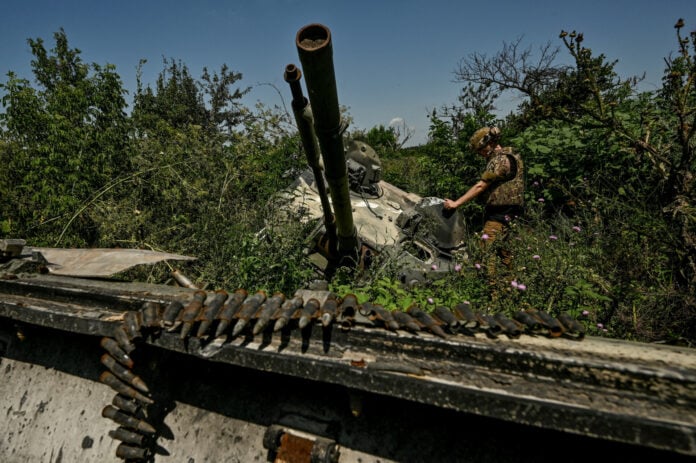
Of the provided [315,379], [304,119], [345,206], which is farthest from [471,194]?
[315,379]

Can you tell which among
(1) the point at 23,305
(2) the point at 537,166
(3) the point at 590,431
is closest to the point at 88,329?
(1) the point at 23,305

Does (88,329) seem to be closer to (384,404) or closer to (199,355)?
(199,355)

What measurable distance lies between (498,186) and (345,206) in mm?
2488

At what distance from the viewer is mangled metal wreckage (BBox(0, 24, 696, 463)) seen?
1226 millimetres

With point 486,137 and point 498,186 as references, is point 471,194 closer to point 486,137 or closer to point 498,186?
point 498,186

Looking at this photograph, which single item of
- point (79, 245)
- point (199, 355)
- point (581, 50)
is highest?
point (581, 50)

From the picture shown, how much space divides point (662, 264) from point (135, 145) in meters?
6.95

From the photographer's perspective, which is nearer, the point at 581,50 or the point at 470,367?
the point at 470,367

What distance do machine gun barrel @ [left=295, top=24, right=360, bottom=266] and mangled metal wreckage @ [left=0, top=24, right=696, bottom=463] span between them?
12 millimetres

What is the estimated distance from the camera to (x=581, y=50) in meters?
3.38

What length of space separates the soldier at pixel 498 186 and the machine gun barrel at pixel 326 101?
1.84m

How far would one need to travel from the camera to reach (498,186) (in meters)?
4.73

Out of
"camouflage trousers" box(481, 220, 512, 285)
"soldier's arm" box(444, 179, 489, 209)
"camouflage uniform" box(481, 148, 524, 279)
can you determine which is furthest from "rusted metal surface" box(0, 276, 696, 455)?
"camouflage uniform" box(481, 148, 524, 279)

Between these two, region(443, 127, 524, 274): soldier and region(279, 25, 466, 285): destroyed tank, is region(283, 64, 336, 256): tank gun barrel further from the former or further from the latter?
region(443, 127, 524, 274): soldier
